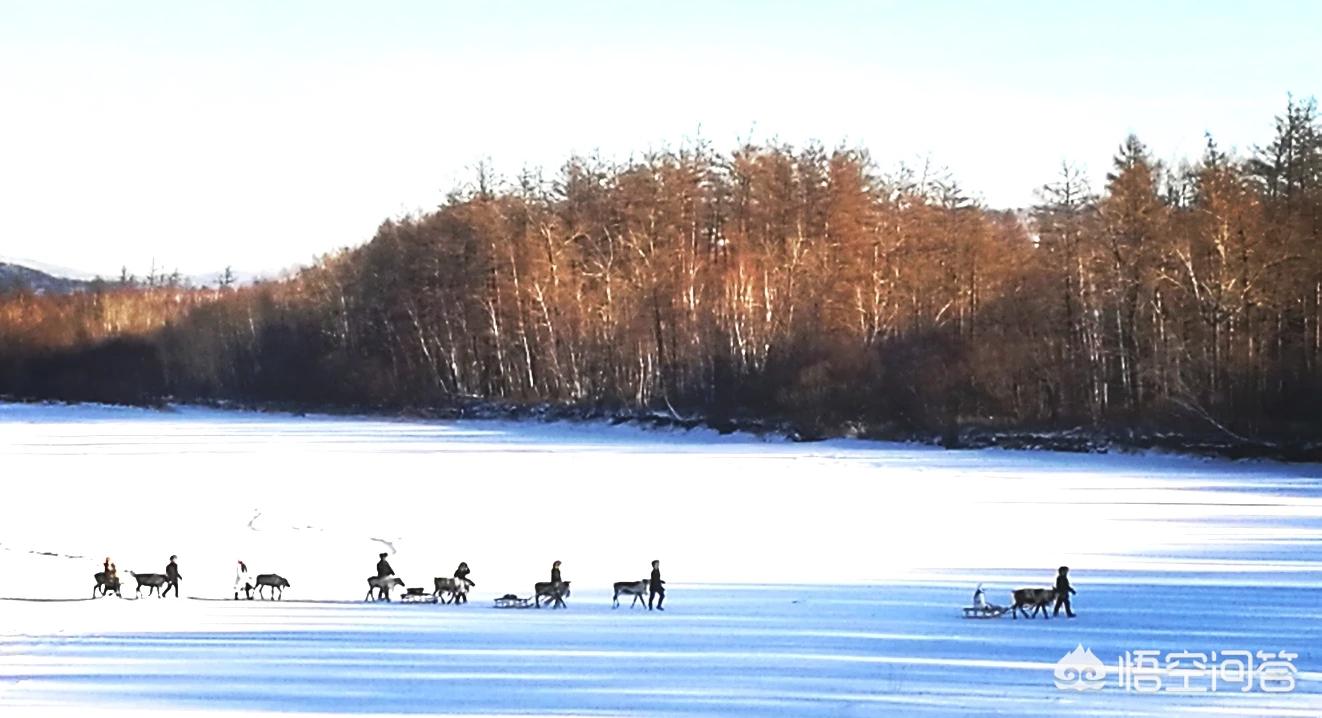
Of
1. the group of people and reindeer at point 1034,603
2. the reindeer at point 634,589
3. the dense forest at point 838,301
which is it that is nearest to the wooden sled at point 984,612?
the group of people and reindeer at point 1034,603

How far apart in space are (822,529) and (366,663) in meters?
12.9

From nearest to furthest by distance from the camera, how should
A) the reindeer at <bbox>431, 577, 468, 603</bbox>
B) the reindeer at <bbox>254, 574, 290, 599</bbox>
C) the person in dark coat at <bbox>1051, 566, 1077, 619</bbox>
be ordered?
the person in dark coat at <bbox>1051, 566, 1077, 619</bbox>, the reindeer at <bbox>431, 577, 468, 603</bbox>, the reindeer at <bbox>254, 574, 290, 599</bbox>

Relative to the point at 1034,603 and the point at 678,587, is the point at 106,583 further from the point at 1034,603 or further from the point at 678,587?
the point at 1034,603

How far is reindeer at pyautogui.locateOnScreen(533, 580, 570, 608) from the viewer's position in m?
17.4

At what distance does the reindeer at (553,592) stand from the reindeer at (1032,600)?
5928 millimetres

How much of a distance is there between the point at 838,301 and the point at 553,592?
4535 centimetres

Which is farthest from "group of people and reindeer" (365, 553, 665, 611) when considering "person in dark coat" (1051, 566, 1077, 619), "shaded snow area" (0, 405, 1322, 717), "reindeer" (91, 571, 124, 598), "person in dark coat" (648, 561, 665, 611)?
"person in dark coat" (1051, 566, 1077, 619)

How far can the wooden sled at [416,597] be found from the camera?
18234 mm

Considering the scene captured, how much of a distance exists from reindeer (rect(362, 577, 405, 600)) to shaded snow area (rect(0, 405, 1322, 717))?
24.0 inches

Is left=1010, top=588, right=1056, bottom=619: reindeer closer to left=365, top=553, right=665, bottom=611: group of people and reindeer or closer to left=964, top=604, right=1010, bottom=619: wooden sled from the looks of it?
left=964, top=604, right=1010, bottom=619: wooden sled

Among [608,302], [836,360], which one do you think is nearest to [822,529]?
[836,360]

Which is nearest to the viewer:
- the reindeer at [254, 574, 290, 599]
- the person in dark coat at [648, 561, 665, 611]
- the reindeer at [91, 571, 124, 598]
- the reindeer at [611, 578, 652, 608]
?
the person in dark coat at [648, 561, 665, 611]

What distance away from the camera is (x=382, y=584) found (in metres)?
18.5

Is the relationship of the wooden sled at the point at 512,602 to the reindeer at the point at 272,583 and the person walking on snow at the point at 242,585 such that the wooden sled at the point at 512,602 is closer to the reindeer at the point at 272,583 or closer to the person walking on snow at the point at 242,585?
the reindeer at the point at 272,583
